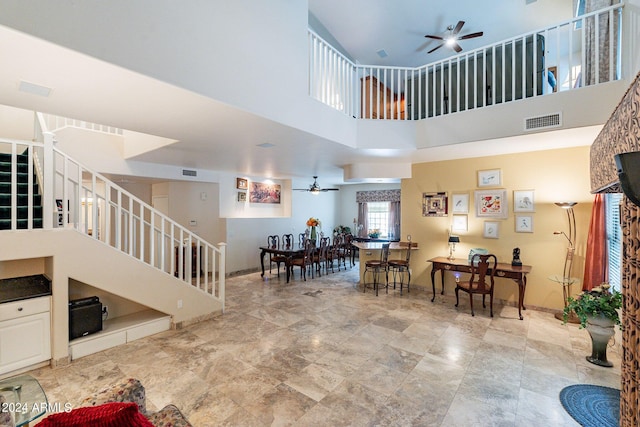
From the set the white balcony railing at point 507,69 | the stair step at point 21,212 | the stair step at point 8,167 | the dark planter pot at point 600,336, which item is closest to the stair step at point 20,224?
the stair step at point 21,212

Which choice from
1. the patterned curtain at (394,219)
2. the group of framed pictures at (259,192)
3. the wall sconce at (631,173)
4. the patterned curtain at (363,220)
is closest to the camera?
the wall sconce at (631,173)

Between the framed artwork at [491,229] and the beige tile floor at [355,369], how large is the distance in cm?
135

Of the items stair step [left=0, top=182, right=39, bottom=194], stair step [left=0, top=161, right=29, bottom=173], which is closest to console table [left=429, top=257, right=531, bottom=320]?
stair step [left=0, top=182, right=39, bottom=194]

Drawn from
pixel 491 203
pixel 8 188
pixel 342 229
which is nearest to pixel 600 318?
pixel 491 203

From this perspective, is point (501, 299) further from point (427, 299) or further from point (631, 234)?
point (631, 234)

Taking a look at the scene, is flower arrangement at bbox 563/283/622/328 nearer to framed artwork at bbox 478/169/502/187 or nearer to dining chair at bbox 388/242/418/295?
framed artwork at bbox 478/169/502/187

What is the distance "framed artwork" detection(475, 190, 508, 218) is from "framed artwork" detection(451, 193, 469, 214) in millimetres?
189

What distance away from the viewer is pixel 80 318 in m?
3.27

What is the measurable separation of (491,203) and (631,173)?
458cm

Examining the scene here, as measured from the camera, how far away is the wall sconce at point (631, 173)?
104 centimetres

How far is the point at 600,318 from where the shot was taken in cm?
306

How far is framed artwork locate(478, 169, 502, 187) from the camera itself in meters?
5.10

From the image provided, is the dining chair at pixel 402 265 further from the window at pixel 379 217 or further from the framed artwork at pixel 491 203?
the window at pixel 379 217

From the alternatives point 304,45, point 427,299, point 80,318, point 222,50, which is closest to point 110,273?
point 80,318
